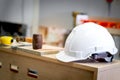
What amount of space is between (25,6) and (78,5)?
978 mm

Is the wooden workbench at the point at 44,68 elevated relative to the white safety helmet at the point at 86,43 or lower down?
lower down

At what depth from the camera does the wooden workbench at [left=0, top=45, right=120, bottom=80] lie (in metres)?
1.08

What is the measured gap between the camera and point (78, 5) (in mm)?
3363

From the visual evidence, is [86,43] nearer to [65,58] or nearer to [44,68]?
[65,58]

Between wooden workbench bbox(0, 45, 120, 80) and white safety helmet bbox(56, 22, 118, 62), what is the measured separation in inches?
2.2

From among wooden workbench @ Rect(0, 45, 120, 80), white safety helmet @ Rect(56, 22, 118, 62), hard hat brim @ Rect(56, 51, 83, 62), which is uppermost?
white safety helmet @ Rect(56, 22, 118, 62)

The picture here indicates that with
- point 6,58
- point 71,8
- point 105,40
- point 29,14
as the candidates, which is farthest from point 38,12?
point 105,40

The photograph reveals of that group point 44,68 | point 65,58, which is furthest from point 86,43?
point 44,68

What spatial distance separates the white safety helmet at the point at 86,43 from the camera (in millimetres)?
1148

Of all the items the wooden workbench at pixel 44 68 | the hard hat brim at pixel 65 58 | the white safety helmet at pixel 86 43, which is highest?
the white safety helmet at pixel 86 43

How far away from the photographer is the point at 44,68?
1281mm

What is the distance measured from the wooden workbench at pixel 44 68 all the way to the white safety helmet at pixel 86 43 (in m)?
0.06

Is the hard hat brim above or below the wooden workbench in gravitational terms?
above

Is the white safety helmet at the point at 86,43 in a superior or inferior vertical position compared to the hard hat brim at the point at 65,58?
superior
